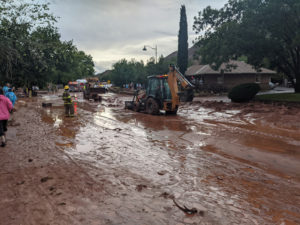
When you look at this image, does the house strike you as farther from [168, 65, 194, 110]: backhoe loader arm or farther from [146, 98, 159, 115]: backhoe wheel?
[168, 65, 194, 110]: backhoe loader arm

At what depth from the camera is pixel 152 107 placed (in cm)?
1454

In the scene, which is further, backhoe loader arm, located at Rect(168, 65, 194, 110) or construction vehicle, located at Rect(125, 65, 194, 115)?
construction vehicle, located at Rect(125, 65, 194, 115)

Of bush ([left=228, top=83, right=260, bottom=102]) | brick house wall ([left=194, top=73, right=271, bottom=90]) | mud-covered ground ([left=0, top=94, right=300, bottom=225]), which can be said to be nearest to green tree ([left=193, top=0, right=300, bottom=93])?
bush ([left=228, top=83, right=260, bottom=102])

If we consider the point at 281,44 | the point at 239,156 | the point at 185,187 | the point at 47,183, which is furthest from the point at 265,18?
the point at 47,183

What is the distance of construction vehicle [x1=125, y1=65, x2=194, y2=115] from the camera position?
526 inches

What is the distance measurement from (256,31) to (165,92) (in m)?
9.24

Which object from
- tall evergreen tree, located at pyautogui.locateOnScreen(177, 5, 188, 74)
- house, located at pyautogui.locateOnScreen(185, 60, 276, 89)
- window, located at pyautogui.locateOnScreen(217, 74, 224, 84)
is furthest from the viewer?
tall evergreen tree, located at pyautogui.locateOnScreen(177, 5, 188, 74)

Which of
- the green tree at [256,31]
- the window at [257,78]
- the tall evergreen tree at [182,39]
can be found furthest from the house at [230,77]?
the green tree at [256,31]

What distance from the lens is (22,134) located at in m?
9.39

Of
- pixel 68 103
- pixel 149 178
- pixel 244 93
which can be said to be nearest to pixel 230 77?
pixel 244 93

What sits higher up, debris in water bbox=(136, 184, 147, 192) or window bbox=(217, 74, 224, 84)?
window bbox=(217, 74, 224, 84)

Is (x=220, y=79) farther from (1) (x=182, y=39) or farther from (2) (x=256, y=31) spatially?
(2) (x=256, y=31)

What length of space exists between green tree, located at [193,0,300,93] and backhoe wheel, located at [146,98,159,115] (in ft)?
28.1

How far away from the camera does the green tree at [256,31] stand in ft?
55.4
